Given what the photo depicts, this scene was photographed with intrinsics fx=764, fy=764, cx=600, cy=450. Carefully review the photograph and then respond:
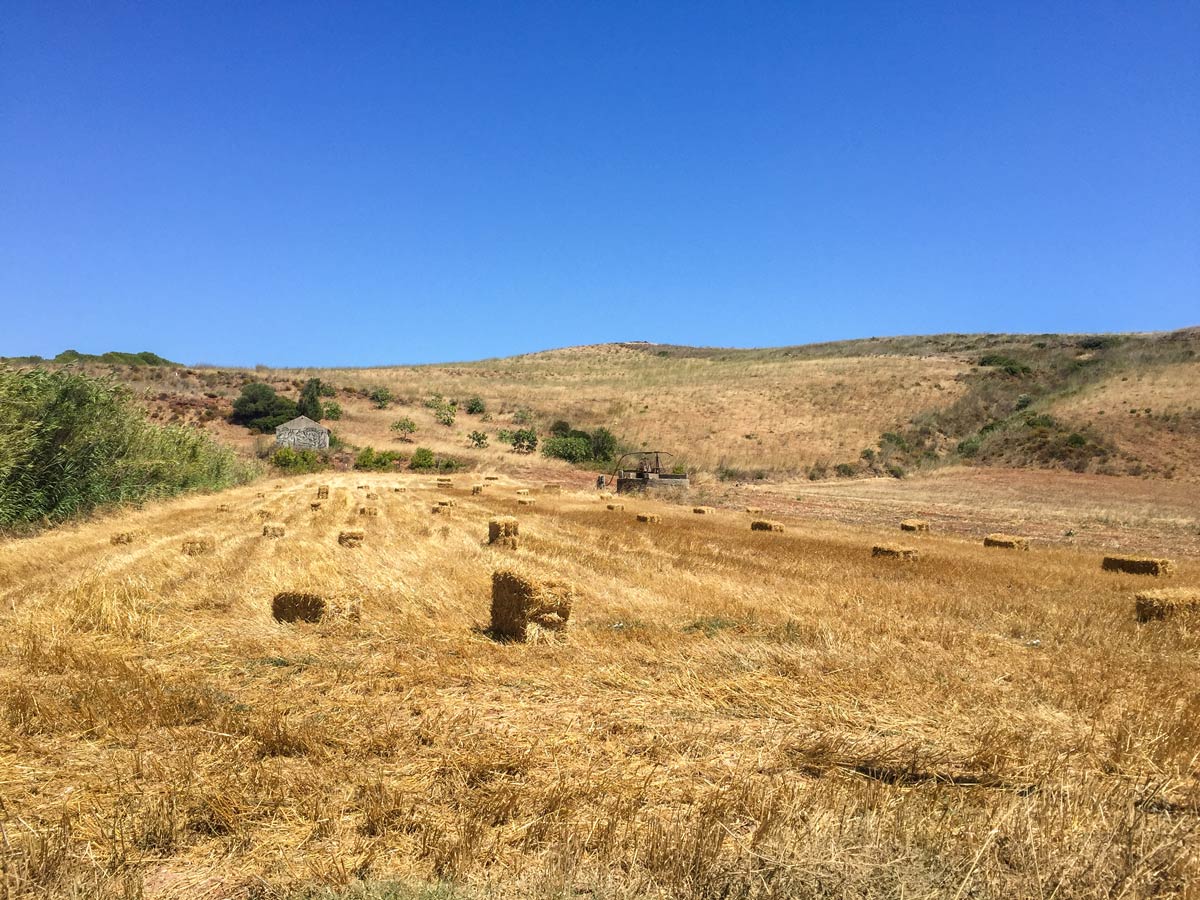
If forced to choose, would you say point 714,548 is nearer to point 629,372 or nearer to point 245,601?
point 245,601

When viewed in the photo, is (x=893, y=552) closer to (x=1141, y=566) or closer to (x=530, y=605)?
(x=1141, y=566)

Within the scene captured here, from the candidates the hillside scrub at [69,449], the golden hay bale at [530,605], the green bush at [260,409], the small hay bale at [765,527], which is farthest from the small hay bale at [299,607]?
the green bush at [260,409]

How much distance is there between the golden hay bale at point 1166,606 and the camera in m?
9.12

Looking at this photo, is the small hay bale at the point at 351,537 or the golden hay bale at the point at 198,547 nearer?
the golden hay bale at the point at 198,547

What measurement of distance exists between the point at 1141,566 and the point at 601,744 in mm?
12455

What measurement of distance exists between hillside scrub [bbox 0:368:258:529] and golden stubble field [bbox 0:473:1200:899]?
9.65 meters

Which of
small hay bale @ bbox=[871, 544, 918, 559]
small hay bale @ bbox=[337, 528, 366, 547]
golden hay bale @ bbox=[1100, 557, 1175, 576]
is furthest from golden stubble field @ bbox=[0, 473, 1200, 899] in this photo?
small hay bale @ bbox=[337, 528, 366, 547]

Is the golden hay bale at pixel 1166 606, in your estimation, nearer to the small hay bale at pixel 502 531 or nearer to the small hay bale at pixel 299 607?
the small hay bale at pixel 299 607

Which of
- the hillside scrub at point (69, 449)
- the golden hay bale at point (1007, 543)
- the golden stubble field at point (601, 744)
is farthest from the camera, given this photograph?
the hillside scrub at point (69, 449)

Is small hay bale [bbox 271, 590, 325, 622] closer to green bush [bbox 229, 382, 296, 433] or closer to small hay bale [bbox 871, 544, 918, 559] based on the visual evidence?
small hay bale [bbox 871, 544, 918, 559]

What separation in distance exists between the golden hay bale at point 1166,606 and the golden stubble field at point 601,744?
1.08 feet

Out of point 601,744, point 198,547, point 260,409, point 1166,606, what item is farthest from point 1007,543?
point 260,409

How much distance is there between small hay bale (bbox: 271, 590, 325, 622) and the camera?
842 centimetres

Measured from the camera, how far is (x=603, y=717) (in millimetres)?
5676
